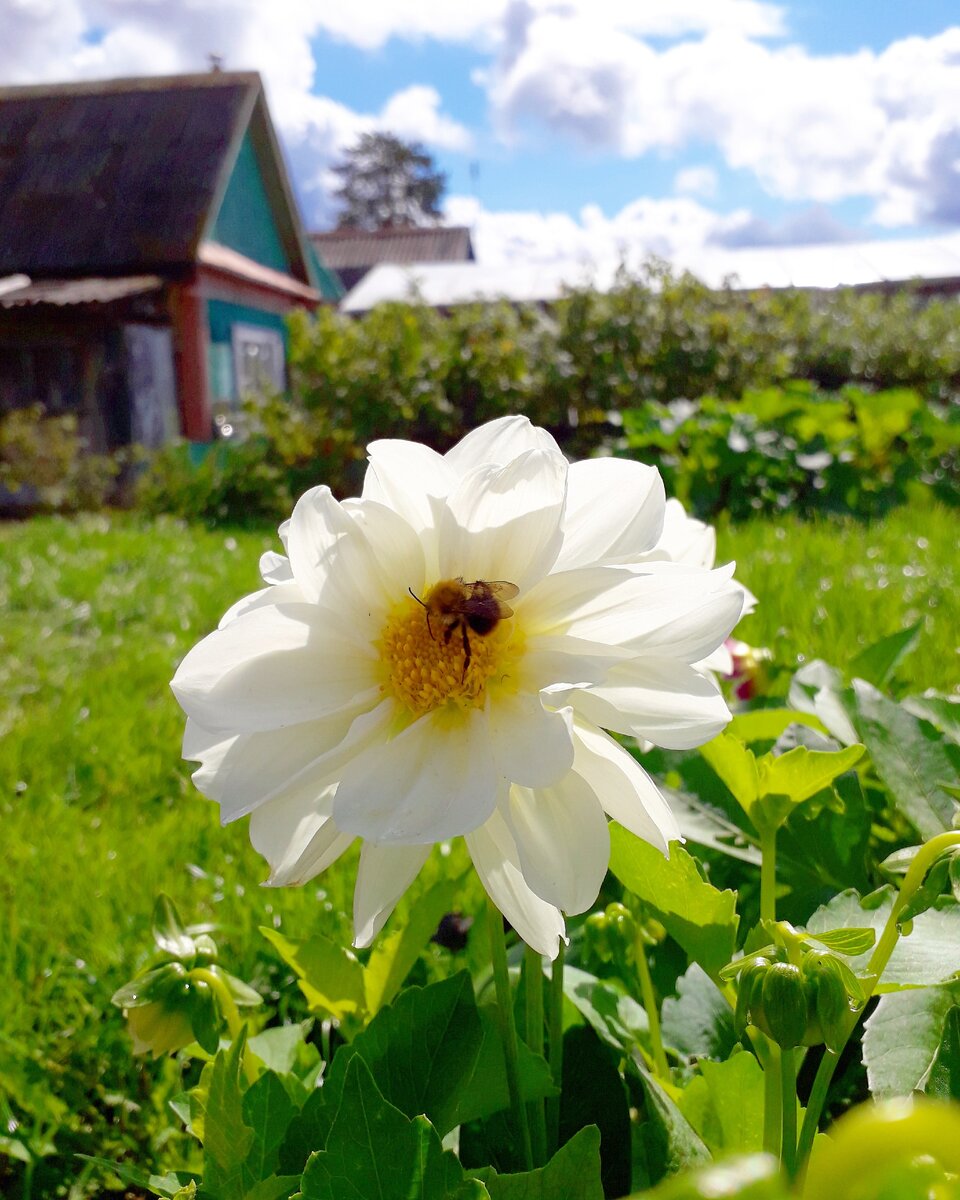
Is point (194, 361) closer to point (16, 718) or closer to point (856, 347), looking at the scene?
point (856, 347)

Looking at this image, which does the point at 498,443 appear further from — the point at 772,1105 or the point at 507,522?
the point at 772,1105

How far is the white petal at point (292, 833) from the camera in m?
0.73

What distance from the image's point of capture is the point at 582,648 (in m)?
0.71

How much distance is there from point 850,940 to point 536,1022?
291 mm

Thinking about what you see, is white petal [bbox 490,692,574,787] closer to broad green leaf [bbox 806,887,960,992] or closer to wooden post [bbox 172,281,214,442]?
broad green leaf [bbox 806,887,960,992]

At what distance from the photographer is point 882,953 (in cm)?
68

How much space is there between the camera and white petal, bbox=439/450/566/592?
73cm

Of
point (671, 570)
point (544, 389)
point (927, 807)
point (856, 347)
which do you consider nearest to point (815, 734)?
point (927, 807)

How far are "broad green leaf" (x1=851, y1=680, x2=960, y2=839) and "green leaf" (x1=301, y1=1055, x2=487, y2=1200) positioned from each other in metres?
0.55

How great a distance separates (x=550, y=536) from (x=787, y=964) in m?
0.32

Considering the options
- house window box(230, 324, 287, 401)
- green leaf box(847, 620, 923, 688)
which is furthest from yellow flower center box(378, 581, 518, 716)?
house window box(230, 324, 287, 401)

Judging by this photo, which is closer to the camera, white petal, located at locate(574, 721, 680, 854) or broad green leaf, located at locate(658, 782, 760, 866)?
white petal, located at locate(574, 721, 680, 854)

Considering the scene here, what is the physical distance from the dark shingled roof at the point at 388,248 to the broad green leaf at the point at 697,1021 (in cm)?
3448

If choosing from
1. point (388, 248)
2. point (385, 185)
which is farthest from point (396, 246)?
point (385, 185)
